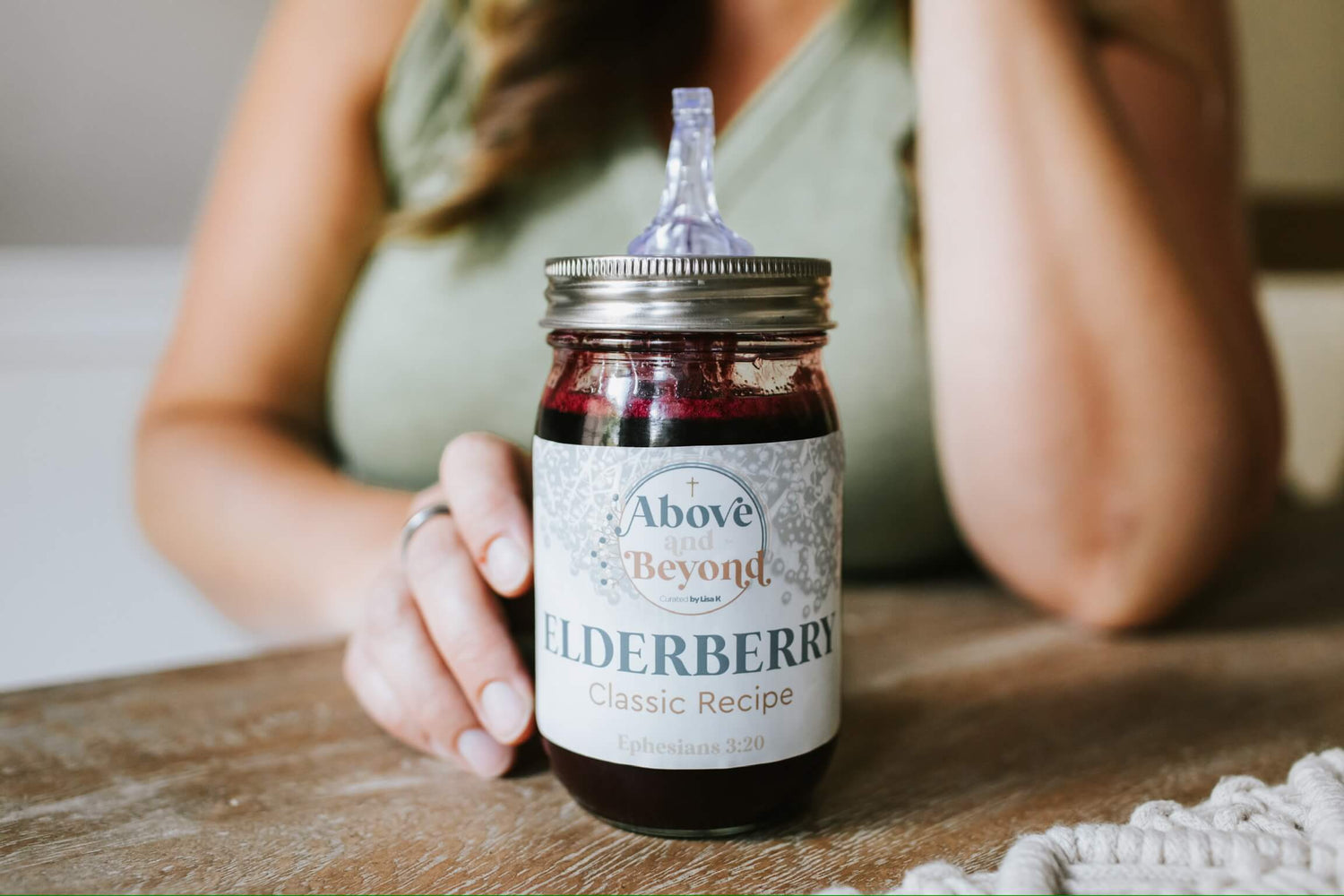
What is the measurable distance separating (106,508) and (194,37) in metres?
0.64

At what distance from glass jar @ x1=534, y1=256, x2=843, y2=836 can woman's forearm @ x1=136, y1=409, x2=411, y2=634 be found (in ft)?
0.97

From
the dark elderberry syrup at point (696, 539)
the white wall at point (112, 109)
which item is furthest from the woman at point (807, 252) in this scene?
the white wall at point (112, 109)

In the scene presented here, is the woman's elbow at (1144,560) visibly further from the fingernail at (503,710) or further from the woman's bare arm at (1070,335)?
the fingernail at (503,710)

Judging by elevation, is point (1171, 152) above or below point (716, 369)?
above

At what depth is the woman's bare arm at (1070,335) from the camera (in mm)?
663

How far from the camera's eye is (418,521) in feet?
1.66

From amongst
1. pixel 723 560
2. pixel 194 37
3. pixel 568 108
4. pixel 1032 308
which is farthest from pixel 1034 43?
pixel 194 37

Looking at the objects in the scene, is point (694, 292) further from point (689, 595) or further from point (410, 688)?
point (410, 688)

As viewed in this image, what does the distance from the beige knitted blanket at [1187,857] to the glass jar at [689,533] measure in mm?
71

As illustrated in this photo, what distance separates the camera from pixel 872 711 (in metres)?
0.53

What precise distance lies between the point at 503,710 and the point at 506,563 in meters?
0.06

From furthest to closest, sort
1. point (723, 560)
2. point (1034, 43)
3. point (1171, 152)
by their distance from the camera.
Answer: point (1171, 152), point (1034, 43), point (723, 560)

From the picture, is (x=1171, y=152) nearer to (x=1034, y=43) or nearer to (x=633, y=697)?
(x=1034, y=43)

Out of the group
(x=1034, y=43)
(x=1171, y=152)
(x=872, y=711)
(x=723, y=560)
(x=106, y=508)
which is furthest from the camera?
(x=106, y=508)
